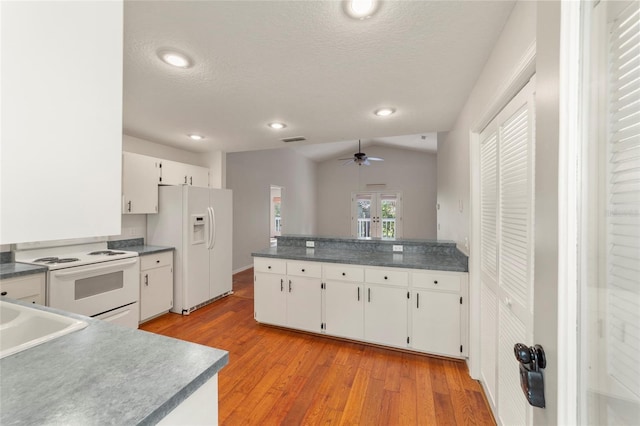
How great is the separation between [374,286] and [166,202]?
115 inches

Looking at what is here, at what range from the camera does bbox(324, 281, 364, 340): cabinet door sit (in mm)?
2605

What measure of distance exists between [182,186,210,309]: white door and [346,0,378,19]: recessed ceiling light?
116 inches

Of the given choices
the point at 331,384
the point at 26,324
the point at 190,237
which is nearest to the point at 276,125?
the point at 190,237

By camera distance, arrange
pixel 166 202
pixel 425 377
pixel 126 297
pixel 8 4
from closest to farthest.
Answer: pixel 8 4 < pixel 425 377 < pixel 126 297 < pixel 166 202

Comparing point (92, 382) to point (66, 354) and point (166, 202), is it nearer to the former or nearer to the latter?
point (66, 354)

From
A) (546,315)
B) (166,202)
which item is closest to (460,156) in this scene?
(546,315)

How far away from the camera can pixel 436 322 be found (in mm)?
2365

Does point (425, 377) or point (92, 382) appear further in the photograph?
point (425, 377)

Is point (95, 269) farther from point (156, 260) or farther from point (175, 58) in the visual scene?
point (175, 58)

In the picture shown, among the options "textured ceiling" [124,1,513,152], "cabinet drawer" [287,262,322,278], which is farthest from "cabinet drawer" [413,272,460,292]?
"textured ceiling" [124,1,513,152]

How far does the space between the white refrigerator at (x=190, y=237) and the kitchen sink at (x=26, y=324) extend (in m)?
2.33

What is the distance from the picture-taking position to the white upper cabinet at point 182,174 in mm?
3523

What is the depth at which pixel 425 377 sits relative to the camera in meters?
2.13

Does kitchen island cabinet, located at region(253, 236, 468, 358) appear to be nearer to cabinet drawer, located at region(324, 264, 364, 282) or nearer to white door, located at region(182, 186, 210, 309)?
cabinet drawer, located at region(324, 264, 364, 282)
